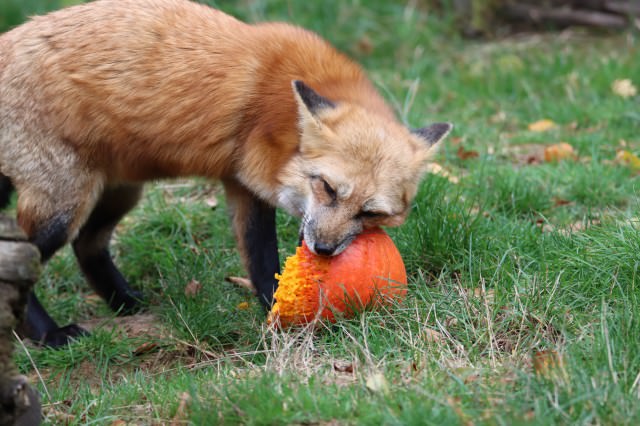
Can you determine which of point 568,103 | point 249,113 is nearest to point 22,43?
point 249,113

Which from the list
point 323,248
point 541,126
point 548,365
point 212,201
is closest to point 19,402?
point 323,248

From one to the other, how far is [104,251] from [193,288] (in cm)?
79

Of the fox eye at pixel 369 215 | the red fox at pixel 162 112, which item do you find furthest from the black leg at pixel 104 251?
the fox eye at pixel 369 215

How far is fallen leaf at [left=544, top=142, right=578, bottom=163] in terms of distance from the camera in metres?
6.38

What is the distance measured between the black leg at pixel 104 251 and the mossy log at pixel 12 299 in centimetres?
207

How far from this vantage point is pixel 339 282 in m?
4.02

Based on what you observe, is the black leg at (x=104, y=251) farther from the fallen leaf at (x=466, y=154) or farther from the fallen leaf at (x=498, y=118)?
the fallen leaf at (x=498, y=118)

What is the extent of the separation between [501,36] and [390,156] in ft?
21.4

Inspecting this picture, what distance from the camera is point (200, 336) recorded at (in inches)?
174

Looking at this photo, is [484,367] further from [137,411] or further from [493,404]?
[137,411]

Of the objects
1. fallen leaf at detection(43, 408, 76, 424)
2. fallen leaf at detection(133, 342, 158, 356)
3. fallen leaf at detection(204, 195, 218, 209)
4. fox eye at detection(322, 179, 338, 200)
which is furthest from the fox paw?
fallen leaf at detection(204, 195, 218, 209)

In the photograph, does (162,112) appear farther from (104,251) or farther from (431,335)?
(431,335)

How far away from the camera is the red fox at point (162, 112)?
14.1 ft

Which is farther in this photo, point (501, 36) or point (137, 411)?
point (501, 36)
